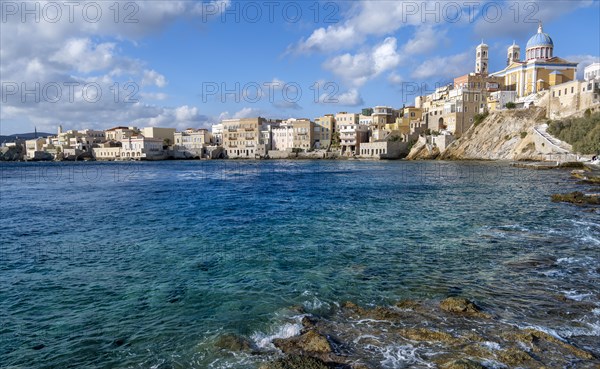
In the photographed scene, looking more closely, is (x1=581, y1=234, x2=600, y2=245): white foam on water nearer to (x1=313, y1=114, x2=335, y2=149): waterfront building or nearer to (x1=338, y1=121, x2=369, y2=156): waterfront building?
(x1=338, y1=121, x2=369, y2=156): waterfront building

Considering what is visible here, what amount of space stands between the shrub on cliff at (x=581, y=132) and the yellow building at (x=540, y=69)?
67.4ft

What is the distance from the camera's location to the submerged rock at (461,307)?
7645 millimetres

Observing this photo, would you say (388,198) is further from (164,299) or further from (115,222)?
(164,299)

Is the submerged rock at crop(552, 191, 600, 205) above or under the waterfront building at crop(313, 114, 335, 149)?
under

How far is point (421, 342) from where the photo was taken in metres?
6.62

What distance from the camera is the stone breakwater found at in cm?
595

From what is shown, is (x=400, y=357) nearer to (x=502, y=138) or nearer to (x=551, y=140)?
(x=551, y=140)

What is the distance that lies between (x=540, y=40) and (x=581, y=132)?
121 ft

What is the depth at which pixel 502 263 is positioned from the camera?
11055 mm

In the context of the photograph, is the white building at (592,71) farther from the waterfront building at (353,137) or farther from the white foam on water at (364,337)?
the white foam on water at (364,337)

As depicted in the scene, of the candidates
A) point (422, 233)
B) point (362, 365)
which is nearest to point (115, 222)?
point (422, 233)

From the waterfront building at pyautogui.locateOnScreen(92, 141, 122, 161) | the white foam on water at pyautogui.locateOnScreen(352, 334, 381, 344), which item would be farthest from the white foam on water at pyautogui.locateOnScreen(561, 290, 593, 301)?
the waterfront building at pyautogui.locateOnScreen(92, 141, 122, 161)

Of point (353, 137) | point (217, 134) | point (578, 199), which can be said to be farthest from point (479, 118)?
point (217, 134)

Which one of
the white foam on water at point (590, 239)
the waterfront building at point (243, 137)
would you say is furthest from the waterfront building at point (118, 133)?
the white foam on water at point (590, 239)
